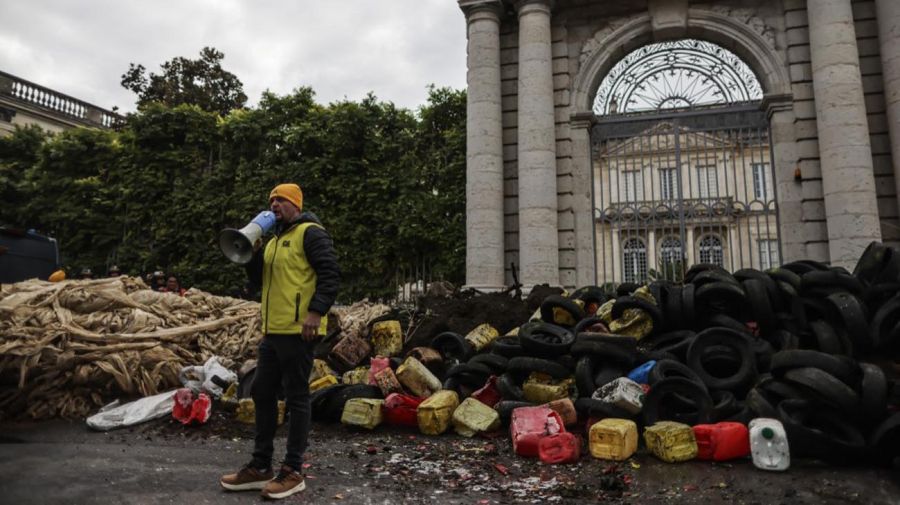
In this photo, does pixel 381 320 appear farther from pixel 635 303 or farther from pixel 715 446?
pixel 715 446

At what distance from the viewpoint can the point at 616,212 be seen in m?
10.2

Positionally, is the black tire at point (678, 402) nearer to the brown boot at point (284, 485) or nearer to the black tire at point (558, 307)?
the black tire at point (558, 307)

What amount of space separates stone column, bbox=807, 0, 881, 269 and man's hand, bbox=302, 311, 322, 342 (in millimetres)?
8647

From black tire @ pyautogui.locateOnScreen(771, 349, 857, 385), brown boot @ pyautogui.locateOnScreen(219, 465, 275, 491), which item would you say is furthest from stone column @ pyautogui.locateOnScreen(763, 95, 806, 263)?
brown boot @ pyautogui.locateOnScreen(219, 465, 275, 491)

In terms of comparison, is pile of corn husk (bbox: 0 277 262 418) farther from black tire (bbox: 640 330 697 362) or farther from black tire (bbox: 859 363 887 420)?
black tire (bbox: 859 363 887 420)

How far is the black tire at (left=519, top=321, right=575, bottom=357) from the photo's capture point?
17.3ft

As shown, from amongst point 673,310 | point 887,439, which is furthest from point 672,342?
point 887,439

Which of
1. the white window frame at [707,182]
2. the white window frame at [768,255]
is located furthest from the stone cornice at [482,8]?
the white window frame at [768,255]

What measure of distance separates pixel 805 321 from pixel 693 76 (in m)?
6.85

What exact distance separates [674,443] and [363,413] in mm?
2675

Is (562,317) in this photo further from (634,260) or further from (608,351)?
(634,260)

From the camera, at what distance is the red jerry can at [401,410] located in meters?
5.11

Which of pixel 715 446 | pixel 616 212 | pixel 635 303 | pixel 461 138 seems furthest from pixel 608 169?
pixel 715 446

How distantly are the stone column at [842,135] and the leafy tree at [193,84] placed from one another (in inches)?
862
